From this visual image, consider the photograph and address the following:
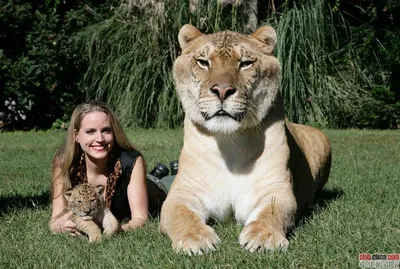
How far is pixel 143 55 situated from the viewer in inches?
551

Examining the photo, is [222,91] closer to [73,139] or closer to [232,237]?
[232,237]

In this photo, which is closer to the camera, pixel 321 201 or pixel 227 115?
pixel 227 115

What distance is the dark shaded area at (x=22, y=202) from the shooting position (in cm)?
534

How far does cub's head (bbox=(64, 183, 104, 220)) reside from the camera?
432 cm

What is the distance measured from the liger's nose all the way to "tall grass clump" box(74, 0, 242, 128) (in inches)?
358

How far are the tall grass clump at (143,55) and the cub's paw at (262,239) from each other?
31.6 feet

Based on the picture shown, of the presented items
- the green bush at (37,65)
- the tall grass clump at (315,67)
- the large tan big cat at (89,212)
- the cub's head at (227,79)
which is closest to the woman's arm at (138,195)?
the large tan big cat at (89,212)

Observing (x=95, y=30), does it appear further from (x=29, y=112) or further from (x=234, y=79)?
(x=234, y=79)

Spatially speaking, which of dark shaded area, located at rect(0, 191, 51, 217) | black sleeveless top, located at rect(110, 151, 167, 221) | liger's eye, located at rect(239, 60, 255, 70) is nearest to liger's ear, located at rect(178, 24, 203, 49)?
liger's eye, located at rect(239, 60, 255, 70)

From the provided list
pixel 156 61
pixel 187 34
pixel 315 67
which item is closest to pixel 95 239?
pixel 187 34

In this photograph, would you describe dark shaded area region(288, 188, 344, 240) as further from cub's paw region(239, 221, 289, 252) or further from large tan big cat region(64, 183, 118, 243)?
large tan big cat region(64, 183, 118, 243)

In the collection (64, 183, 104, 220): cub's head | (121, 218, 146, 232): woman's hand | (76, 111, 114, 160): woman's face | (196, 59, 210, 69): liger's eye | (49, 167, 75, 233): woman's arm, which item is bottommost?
(121, 218, 146, 232): woman's hand

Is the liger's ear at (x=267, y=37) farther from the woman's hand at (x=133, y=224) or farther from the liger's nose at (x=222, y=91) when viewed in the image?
the woman's hand at (x=133, y=224)

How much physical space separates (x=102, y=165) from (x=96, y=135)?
11.8 inches
